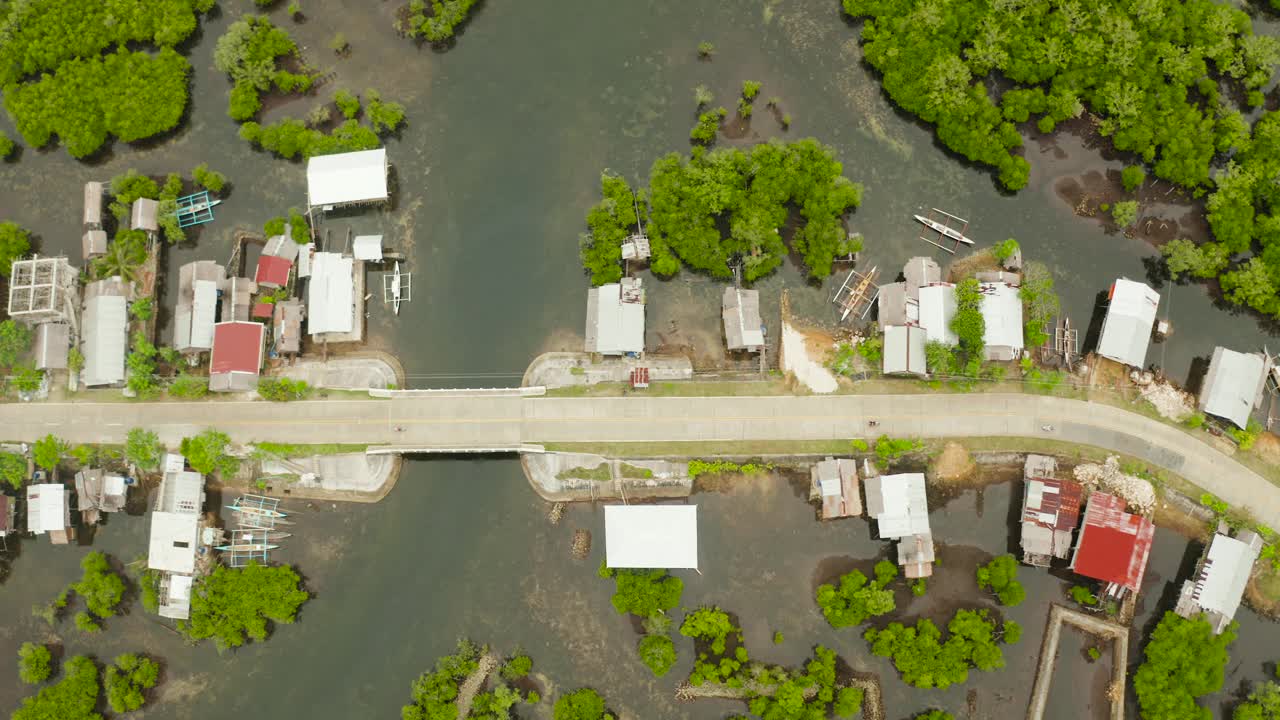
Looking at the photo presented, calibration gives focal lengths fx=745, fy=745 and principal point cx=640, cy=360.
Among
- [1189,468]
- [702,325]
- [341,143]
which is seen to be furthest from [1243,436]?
[341,143]

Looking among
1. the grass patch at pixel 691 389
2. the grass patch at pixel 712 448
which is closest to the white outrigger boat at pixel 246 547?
the grass patch at pixel 712 448

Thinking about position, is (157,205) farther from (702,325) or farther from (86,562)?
(702,325)

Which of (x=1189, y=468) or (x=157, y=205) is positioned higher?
(x=157, y=205)

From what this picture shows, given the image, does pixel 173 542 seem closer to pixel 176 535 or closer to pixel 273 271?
pixel 176 535

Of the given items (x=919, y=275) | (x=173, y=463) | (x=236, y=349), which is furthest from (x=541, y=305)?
(x=173, y=463)

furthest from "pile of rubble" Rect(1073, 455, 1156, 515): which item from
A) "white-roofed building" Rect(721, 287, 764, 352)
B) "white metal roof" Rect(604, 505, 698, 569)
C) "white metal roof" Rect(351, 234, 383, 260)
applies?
"white metal roof" Rect(351, 234, 383, 260)


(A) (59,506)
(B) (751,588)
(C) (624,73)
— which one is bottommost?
(B) (751,588)

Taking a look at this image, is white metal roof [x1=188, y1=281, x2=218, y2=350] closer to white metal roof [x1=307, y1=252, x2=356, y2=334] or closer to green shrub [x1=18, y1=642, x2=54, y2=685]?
white metal roof [x1=307, y1=252, x2=356, y2=334]
